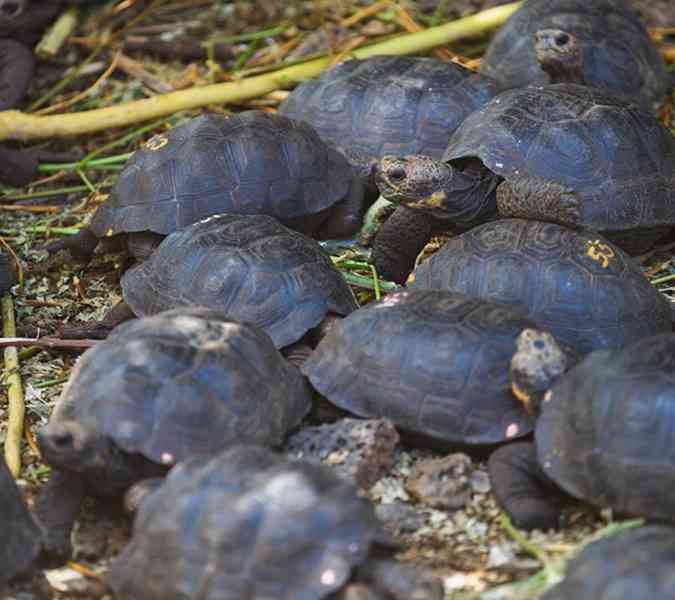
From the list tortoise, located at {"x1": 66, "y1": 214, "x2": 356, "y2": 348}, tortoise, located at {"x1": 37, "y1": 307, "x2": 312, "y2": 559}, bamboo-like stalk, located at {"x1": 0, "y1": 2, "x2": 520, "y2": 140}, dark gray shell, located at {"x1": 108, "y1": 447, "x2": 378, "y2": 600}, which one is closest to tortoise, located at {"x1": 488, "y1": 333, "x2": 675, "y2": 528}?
dark gray shell, located at {"x1": 108, "y1": 447, "x2": 378, "y2": 600}

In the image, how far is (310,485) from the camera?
383cm

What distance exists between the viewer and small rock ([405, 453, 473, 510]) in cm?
447

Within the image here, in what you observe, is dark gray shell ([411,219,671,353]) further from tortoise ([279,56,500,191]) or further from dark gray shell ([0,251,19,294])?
dark gray shell ([0,251,19,294])

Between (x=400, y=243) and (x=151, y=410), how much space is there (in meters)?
1.90

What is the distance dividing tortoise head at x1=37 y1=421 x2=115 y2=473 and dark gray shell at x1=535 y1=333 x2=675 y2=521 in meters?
→ 1.37

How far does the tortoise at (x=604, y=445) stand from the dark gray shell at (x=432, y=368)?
18 centimetres

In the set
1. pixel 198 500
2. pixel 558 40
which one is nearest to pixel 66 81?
pixel 558 40

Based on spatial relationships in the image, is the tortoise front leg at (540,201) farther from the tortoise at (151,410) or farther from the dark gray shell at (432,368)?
the tortoise at (151,410)

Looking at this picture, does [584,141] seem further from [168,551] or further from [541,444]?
[168,551]

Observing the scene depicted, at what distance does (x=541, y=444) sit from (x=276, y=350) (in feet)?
3.25

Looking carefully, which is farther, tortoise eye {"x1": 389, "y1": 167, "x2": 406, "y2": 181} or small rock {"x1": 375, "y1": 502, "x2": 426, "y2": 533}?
tortoise eye {"x1": 389, "y1": 167, "x2": 406, "y2": 181}

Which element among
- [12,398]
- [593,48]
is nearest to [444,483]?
[12,398]

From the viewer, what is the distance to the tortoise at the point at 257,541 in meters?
3.72

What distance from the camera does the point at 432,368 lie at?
4617 mm
